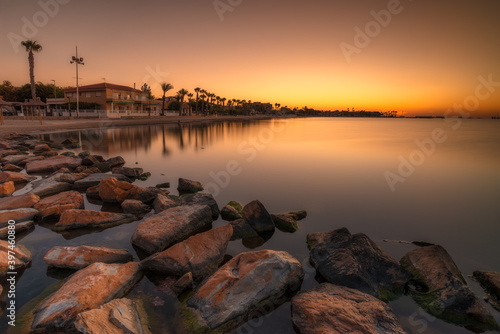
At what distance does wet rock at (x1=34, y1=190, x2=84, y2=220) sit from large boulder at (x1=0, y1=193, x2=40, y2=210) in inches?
8.3

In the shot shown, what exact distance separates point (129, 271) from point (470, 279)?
23.7 ft

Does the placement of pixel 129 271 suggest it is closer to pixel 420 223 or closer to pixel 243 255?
pixel 243 255

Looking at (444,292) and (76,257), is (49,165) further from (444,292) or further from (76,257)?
(444,292)

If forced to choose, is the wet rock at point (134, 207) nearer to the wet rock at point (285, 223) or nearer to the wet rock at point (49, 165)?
the wet rock at point (285, 223)

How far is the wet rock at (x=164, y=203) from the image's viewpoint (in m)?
7.95

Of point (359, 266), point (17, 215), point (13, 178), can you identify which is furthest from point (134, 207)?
point (359, 266)

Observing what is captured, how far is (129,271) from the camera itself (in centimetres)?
488

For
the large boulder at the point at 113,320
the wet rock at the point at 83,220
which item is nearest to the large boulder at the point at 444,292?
the large boulder at the point at 113,320

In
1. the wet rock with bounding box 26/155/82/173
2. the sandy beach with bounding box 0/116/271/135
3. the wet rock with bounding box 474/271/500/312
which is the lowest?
the wet rock with bounding box 474/271/500/312

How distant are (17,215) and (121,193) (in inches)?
109

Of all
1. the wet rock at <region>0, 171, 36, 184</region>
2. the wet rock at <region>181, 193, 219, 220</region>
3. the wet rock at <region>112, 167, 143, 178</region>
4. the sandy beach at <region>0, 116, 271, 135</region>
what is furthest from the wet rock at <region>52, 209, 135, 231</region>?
the sandy beach at <region>0, 116, 271, 135</region>

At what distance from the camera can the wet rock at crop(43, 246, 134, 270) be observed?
512cm

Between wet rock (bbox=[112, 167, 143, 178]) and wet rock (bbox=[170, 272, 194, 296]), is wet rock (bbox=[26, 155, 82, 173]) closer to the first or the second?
wet rock (bbox=[112, 167, 143, 178])

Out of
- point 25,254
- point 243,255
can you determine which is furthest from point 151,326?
point 25,254
